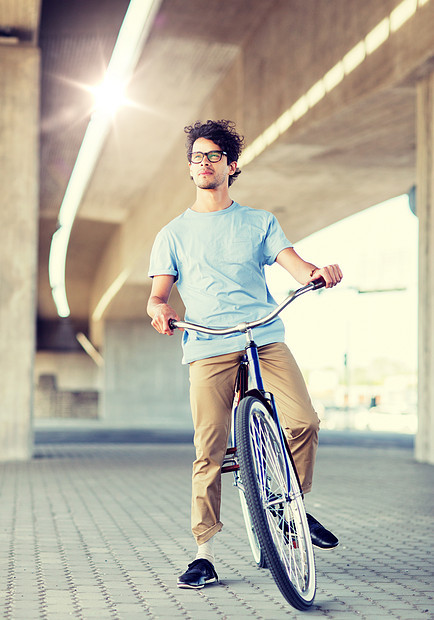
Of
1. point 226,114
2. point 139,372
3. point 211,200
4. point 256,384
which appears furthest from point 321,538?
point 139,372

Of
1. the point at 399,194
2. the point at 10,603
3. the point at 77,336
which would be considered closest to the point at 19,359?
the point at 10,603

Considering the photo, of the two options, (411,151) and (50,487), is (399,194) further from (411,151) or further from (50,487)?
(50,487)

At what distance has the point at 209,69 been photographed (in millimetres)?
16938

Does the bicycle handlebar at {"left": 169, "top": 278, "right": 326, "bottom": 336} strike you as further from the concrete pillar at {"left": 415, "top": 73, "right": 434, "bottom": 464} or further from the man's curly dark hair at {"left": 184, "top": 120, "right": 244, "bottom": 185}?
the concrete pillar at {"left": 415, "top": 73, "right": 434, "bottom": 464}

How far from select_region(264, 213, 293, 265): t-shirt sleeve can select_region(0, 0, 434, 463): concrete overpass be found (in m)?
6.32

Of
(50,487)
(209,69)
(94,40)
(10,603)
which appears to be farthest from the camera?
(209,69)

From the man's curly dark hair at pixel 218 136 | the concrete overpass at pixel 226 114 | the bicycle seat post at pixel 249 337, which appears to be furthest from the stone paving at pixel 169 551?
the concrete overpass at pixel 226 114

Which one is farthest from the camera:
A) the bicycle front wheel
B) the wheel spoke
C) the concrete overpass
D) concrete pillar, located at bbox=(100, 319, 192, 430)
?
concrete pillar, located at bbox=(100, 319, 192, 430)

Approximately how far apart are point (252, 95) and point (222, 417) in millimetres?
12048

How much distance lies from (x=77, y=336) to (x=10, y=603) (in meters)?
49.8

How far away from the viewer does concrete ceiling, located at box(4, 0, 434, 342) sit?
1130cm

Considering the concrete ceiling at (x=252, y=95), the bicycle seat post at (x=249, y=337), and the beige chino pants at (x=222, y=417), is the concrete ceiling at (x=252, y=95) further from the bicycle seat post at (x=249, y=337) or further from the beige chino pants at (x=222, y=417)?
the bicycle seat post at (x=249, y=337)

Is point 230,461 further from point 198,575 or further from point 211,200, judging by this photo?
point 211,200

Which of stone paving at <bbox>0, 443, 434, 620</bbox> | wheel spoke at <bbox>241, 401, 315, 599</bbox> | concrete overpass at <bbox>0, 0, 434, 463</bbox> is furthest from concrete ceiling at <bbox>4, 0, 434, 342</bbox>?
wheel spoke at <bbox>241, 401, 315, 599</bbox>
